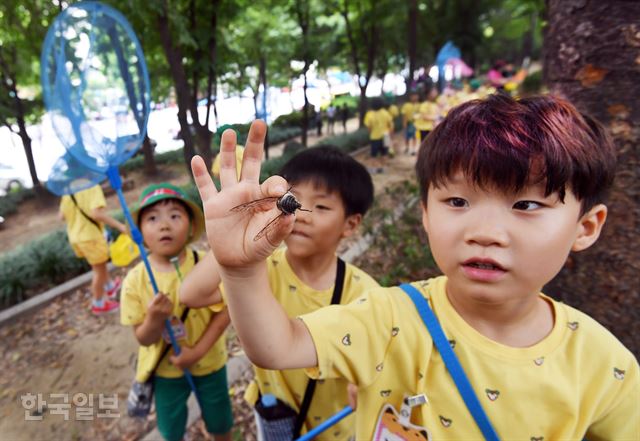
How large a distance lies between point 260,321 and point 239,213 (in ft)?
0.86

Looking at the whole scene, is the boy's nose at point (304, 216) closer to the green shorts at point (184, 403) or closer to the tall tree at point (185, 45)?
the green shorts at point (184, 403)

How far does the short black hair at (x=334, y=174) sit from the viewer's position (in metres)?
1.58

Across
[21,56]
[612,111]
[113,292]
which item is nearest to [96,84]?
[612,111]

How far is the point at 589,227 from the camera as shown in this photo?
1.05 metres

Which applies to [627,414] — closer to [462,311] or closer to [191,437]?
[462,311]

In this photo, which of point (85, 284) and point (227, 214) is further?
point (85, 284)

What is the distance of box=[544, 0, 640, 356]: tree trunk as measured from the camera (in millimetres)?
1701

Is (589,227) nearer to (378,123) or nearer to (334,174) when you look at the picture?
(334,174)

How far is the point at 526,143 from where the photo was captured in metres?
0.93

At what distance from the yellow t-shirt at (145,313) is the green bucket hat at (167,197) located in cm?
18

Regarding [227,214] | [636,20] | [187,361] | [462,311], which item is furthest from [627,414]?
[187,361]

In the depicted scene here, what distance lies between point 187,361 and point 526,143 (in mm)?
1838

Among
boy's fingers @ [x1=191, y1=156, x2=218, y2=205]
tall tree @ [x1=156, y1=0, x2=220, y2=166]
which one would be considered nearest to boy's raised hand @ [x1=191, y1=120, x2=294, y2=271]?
boy's fingers @ [x1=191, y1=156, x2=218, y2=205]

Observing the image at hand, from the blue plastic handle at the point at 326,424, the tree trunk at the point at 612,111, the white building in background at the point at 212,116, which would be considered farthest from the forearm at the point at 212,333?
the tree trunk at the point at 612,111
